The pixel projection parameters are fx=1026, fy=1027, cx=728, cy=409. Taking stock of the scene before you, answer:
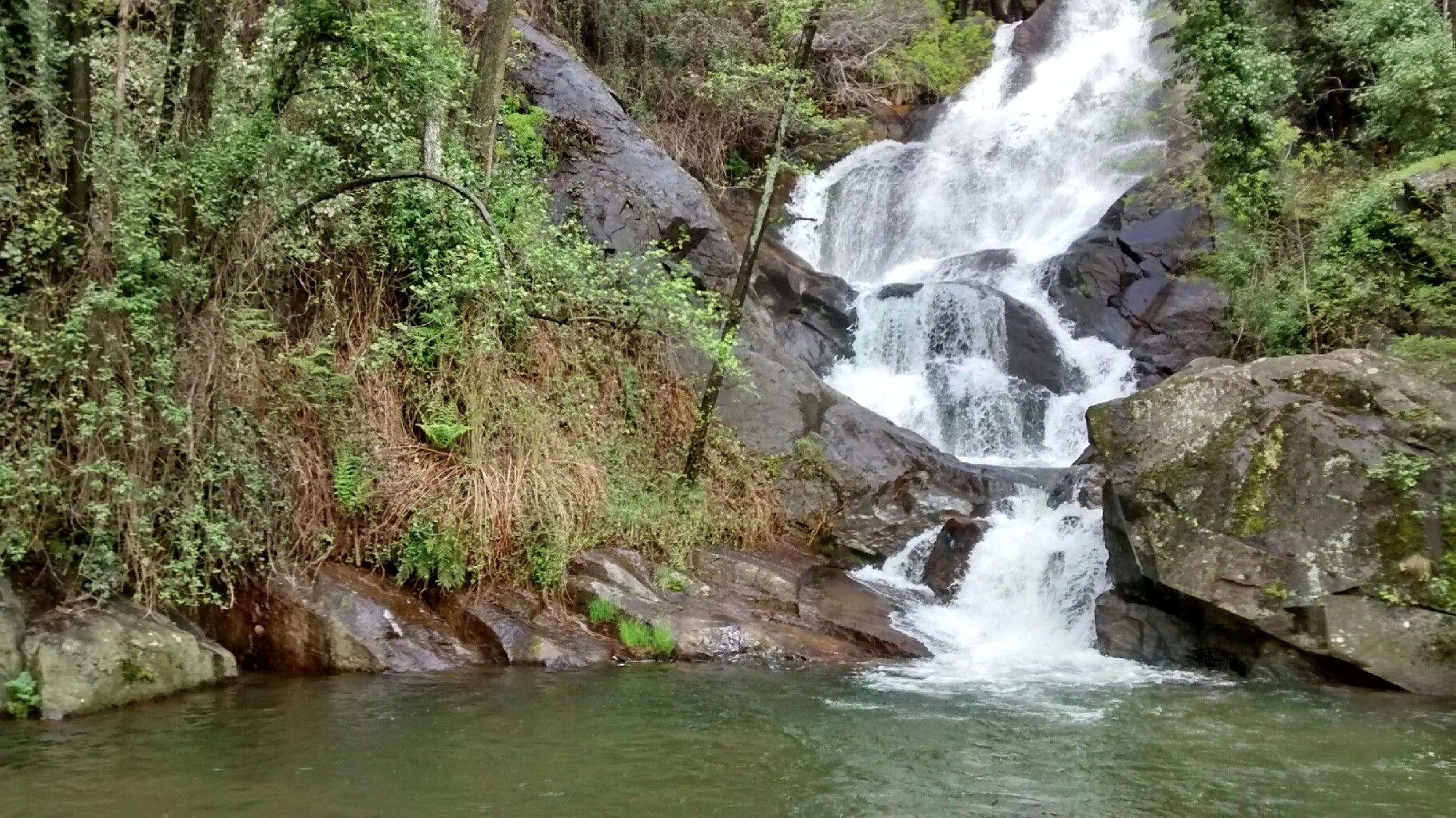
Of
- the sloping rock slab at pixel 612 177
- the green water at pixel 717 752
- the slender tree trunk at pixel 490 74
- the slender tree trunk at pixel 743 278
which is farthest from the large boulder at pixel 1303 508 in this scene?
the sloping rock slab at pixel 612 177

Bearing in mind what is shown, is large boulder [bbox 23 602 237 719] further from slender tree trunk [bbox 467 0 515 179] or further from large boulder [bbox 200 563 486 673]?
slender tree trunk [bbox 467 0 515 179]

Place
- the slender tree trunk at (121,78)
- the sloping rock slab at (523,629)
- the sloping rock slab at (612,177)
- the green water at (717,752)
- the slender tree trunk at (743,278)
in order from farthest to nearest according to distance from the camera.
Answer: the sloping rock slab at (612,177)
the slender tree trunk at (743,278)
the sloping rock slab at (523,629)
the slender tree trunk at (121,78)
the green water at (717,752)

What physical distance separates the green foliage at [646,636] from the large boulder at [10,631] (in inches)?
180

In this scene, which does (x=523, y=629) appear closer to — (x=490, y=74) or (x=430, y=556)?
(x=430, y=556)

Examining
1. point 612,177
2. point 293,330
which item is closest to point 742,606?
point 293,330

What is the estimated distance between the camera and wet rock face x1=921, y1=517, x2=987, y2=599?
12.2 m

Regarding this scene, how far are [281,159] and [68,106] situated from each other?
5.43 feet

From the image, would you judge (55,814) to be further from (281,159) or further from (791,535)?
(791,535)

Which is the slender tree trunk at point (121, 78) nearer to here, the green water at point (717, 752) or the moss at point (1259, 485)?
the green water at point (717, 752)

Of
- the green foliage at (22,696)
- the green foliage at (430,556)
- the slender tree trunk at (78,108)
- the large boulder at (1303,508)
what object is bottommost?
A: the green foliage at (22,696)

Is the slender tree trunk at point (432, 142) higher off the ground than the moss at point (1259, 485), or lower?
higher

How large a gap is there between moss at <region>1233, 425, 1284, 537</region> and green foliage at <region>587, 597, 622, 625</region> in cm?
575

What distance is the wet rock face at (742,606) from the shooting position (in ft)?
31.6

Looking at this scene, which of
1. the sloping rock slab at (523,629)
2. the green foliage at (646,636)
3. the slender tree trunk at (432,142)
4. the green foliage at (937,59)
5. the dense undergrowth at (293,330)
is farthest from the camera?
the green foliage at (937,59)
